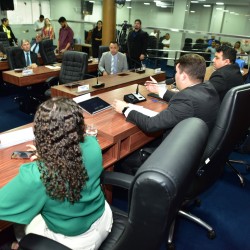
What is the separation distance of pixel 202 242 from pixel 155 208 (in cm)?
156

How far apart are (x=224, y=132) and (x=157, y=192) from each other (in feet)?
3.34

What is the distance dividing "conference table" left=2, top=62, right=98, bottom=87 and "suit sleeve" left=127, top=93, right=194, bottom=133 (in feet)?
8.18

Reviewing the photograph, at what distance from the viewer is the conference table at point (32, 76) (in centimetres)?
368

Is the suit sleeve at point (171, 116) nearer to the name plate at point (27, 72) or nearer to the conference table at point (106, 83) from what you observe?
the conference table at point (106, 83)

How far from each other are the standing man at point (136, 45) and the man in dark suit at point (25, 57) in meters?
1.92

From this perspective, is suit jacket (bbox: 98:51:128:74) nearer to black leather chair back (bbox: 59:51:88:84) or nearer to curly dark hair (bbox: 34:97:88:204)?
black leather chair back (bbox: 59:51:88:84)

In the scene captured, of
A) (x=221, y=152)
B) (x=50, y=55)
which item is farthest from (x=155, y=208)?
(x=50, y=55)

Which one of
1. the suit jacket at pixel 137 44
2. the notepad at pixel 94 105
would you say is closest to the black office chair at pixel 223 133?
the notepad at pixel 94 105

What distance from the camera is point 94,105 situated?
2.14 meters

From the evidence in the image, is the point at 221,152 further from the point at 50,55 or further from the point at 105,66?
the point at 50,55

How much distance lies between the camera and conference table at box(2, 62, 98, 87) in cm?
368

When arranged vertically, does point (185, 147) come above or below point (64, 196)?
above

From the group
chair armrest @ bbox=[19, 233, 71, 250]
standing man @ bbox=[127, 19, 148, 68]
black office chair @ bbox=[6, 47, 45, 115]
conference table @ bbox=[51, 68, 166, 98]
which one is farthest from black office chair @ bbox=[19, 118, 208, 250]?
standing man @ bbox=[127, 19, 148, 68]

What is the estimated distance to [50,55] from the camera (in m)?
5.07
